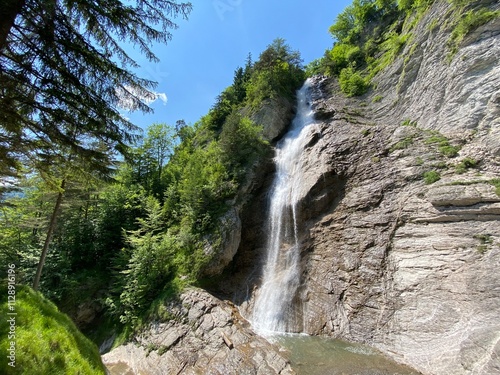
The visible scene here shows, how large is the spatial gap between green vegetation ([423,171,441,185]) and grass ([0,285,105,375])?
1288 centimetres

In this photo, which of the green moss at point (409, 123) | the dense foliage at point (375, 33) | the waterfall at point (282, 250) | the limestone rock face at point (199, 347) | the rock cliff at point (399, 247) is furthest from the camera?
the green moss at point (409, 123)

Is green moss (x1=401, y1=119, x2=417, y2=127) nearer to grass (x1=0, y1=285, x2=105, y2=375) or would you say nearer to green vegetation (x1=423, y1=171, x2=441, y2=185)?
green vegetation (x1=423, y1=171, x2=441, y2=185)

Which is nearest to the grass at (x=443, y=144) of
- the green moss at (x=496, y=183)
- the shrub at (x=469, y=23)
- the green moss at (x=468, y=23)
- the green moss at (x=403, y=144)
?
the green moss at (x=403, y=144)

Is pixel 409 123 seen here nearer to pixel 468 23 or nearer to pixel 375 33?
pixel 468 23

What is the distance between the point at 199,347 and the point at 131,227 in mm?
11697

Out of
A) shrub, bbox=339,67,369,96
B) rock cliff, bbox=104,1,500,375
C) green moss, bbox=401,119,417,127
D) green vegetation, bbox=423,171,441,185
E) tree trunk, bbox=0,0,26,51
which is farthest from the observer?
shrub, bbox=339,67,369,96

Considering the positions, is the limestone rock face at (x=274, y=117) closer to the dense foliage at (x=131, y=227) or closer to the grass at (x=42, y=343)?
the dense foliage at (x=131, y=227)

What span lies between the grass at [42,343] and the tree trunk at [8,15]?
4.65m

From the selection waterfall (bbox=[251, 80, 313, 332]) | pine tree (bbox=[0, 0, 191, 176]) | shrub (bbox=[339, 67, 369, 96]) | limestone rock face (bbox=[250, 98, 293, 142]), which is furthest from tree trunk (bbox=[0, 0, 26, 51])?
shrub (bbox=[339, 67, 369, 96])

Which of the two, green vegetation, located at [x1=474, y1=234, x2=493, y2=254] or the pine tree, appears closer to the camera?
the pine tree

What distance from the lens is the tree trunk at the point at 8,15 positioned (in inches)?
148

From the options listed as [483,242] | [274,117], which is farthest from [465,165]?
[274,117]

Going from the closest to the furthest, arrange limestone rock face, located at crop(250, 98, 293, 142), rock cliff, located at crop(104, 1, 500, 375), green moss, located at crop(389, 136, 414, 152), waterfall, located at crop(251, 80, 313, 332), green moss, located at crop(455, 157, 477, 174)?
rock cliff, located at crop(104, 1, 500, 375)
green moss, located at crop(455, 157, 477, 174)
waterfall, located at crop(251, 80, 313, 332)
green moss, located at crop(389, 136, 414, 152)
limestone rock face, located at crop(250, 98, 293, 142)

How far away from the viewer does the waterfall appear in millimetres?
11281
